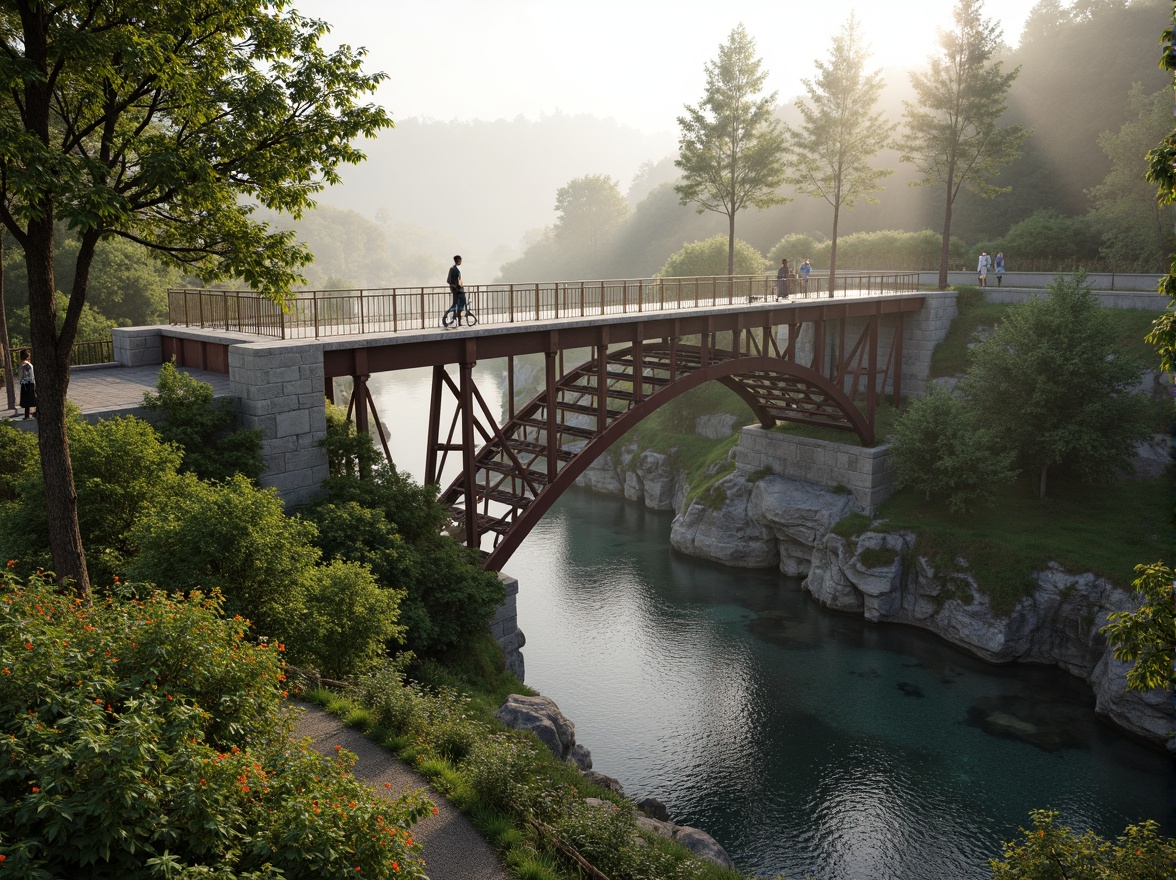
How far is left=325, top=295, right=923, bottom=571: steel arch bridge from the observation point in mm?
20266

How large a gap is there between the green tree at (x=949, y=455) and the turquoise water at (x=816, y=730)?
18.6ft

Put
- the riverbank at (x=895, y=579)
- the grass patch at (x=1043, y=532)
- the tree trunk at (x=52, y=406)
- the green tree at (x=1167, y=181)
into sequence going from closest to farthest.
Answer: the green tree at (x=1167, y=181) → the tree trunk at (x=52, y=406) → the riverbank at (x=895, y=579) → the grass patch at (x=1043, y=532)

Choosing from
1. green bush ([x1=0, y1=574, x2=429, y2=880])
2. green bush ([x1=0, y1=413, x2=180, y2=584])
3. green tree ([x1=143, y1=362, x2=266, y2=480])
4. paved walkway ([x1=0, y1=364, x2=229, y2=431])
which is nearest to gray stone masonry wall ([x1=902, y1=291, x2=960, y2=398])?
paved walkway ([x1=0, y1=364, x2=229, y2=431])

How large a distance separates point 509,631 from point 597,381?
Result: 12368mm

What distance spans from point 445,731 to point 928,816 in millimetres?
14552

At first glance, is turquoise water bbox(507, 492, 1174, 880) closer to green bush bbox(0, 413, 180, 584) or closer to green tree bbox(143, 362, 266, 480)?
green tree bbox(143, 362, 266, 480)

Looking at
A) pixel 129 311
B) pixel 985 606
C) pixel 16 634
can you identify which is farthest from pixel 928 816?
pixel 129 311

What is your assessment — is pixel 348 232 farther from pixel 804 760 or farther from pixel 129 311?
pixel 804 760

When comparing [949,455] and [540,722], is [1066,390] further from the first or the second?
[540,722]

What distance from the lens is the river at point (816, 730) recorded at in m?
20.5

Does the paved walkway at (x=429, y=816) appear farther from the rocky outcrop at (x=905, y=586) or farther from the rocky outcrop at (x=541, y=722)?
the rocky outcrop at (x=905, y=586)

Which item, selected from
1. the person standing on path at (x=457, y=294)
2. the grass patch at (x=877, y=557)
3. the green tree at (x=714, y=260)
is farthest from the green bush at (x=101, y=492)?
the green tree at (x=714, y=260)

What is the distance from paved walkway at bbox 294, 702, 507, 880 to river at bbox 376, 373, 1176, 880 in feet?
36.7

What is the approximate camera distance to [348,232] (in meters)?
182
